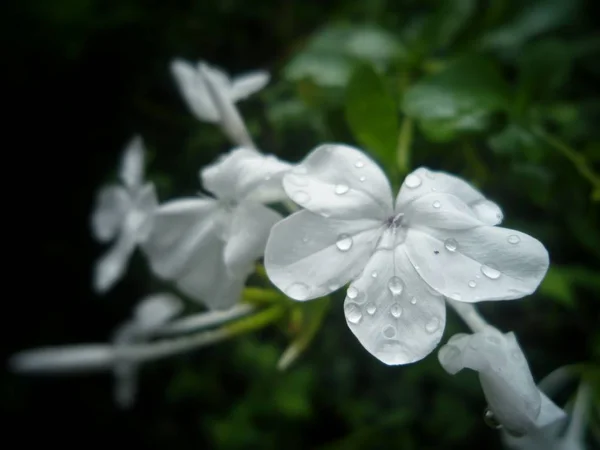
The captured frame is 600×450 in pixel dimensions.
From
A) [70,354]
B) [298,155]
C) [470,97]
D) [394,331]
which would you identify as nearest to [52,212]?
[70,354]

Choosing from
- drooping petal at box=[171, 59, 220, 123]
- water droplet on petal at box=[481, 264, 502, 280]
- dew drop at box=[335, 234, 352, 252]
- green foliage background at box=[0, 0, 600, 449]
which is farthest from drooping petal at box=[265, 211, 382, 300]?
drooping petal at box=[171, 59, 220, 123]

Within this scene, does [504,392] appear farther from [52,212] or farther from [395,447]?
[52,212]

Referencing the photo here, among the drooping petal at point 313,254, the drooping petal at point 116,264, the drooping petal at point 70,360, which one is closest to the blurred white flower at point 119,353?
the drooping petal at point 70,360

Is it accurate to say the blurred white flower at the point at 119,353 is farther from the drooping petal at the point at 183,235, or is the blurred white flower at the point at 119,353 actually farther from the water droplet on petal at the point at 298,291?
the water droplet on petal at the point at 298,291

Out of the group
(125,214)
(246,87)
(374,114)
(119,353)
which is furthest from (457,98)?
(119,353)

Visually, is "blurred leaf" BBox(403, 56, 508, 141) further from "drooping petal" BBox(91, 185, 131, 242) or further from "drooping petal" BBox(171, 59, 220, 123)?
"drooping petal" BBox(91, 185, 131, 242)
